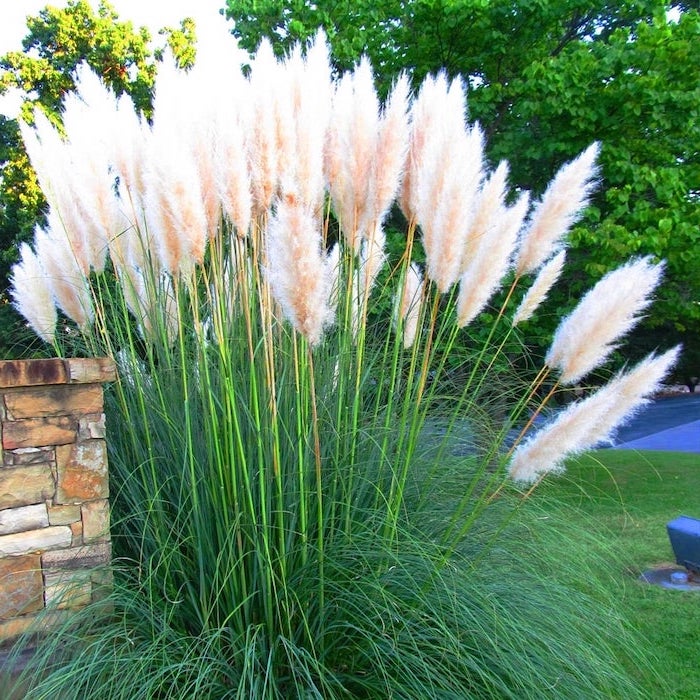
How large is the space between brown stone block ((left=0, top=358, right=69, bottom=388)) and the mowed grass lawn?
1.80 m

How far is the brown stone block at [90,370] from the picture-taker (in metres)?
2.29

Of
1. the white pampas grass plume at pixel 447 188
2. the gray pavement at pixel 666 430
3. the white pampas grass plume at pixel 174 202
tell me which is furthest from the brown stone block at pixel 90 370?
the gray pavement at pixel 666 430

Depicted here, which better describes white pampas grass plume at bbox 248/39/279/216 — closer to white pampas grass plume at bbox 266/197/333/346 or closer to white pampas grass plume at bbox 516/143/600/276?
white pampas grass plume at bbox 266/197/333/346

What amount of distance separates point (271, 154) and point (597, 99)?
580cm

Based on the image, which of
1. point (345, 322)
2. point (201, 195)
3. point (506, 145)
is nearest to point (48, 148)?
point (201, 195)

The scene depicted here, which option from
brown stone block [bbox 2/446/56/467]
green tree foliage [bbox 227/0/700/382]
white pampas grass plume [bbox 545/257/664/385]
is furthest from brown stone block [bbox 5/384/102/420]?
green tree foliage [bbox 227/0/700/382]

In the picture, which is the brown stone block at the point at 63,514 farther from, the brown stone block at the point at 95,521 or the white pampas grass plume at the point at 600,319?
the white pampas grass plume at the point at 600,319

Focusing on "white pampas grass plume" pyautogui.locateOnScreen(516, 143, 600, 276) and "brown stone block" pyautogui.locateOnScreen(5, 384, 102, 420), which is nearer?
"brown stone block" pyautogui.locateOnScreen(5, 384, 102, 420)

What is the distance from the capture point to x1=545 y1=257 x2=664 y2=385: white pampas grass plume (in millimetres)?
2111

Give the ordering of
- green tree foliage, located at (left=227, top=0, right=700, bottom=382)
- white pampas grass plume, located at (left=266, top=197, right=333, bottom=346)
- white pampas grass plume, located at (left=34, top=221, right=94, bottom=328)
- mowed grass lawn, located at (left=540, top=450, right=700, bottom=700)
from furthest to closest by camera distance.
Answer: green tree foliage, located at (left=227, top=0, right=700, bottom=382)
mowed grass lawn, located at (left=540, top=450, right=700, bottom=700)
white pampas grass plume, located at (left=34, top=221, right=94, bottom=328)
white pampas grass plume, located at (left=266, top=197, right=333, bottom=346)

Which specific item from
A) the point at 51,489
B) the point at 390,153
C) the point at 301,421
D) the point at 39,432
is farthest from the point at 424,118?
the point at 51,489

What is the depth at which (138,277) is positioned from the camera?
2984 millimetres

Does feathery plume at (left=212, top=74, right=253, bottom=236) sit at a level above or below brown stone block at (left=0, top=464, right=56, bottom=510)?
above

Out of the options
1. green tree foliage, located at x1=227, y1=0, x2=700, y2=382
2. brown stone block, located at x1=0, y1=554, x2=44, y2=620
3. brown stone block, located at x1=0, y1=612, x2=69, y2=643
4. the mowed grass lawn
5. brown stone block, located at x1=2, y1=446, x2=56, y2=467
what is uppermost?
green tree foliage, located at x1=227, y1=0, x2=700, y2=382
